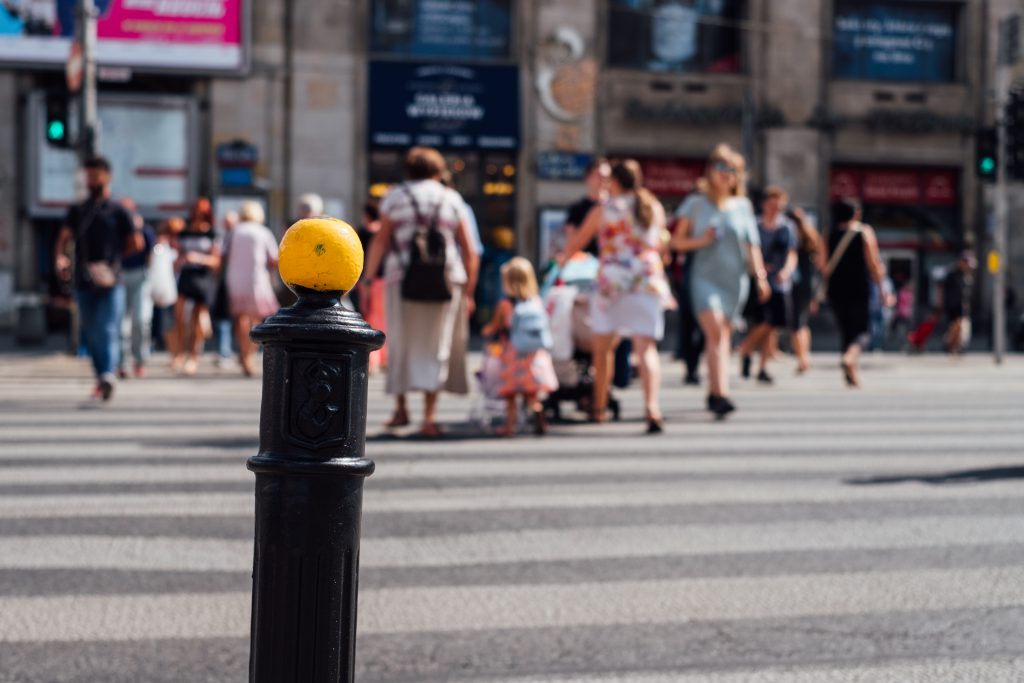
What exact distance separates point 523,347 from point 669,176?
70.5 ft

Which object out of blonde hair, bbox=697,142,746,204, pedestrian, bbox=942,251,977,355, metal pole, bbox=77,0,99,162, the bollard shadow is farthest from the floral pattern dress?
pedestrian, bbox=942,251,977,355

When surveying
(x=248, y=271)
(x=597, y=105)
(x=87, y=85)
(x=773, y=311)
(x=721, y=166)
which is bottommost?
(x=773, y=311)

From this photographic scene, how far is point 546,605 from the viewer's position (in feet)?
16.6

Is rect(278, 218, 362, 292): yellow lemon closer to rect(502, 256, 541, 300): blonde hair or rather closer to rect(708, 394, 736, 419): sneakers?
rect(502, 256, 541, 300): blonde hair

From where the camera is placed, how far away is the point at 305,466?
284 cm

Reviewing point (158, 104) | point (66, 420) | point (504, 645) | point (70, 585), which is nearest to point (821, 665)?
point (504, 645)

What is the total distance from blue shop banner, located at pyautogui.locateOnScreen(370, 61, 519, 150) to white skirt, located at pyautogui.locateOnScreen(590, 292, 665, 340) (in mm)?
19431

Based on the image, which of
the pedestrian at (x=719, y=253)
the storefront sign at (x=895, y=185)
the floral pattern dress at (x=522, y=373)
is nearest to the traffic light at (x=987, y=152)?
the storefront sign at (x=895, y=185)

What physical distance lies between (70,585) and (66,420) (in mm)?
5739

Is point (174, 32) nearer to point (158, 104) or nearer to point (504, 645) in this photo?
point (158, 104)

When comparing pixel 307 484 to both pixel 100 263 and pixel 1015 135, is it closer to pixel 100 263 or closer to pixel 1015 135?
pixel 100 263

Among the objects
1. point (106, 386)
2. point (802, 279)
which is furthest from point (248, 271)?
point (802, 279)

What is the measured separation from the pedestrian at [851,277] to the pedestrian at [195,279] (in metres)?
6.24

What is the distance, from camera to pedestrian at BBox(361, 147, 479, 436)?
9664 millimetres
